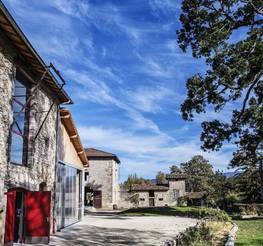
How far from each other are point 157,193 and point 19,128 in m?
40.4

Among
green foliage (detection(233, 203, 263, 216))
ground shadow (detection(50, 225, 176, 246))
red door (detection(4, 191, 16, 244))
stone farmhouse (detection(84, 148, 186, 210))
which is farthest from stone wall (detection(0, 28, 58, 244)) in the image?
stone farmhouse (detection(84, 148, 186, 210))

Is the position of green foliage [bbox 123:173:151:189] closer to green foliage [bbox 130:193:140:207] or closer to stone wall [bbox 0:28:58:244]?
green foliage [bbox 130:193:140:207]

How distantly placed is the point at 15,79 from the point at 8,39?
1551mm

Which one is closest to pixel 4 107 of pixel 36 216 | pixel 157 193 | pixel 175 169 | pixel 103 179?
pixel 36 216

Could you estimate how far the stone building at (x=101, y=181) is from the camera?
139ft

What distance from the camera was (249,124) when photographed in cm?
1961

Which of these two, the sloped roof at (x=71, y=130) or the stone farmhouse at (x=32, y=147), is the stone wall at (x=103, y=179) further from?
the stone farmhouse at (x=32, y=147)

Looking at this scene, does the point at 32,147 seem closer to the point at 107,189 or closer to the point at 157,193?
the point at 107,189

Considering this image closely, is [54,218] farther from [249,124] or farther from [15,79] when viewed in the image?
[249,124]

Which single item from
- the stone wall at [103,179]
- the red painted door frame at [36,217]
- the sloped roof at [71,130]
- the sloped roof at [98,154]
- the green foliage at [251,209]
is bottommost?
the green foliage at [251,209]

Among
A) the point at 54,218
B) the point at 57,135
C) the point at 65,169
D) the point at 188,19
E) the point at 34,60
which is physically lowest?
the point at 54,218

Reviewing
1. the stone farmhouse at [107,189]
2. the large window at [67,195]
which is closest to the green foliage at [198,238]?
the large window at [67,195]

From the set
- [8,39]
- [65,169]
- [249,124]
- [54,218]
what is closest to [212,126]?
[249,124]

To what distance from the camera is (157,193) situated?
165 ft
